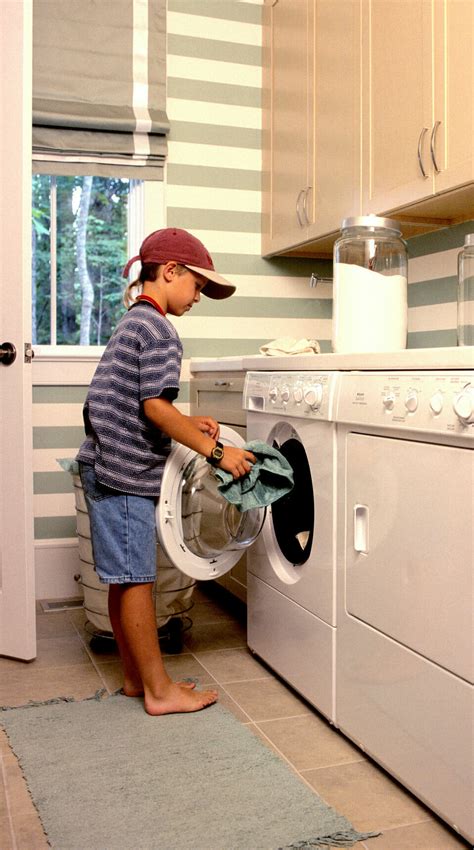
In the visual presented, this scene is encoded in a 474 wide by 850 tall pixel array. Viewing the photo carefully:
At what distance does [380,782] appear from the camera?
6.12ft

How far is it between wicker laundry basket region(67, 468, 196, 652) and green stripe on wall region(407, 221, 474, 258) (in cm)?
137

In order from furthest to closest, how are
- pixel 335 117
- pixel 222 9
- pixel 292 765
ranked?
pixel 222 9 → pixel 335 117 → pixel 292 765

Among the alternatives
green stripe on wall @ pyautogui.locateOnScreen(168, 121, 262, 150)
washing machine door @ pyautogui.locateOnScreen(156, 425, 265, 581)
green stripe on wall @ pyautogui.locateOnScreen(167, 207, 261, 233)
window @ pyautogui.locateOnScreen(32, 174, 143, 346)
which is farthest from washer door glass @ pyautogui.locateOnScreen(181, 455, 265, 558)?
green stripe on wall @ pyautogui.locateOnScreen(168, 121, 262, 150)

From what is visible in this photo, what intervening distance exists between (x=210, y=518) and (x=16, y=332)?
81 centimetres

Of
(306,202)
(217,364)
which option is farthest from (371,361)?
(306,202)

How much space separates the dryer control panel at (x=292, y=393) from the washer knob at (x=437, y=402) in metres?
0.44

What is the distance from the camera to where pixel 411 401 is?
1.70 meters

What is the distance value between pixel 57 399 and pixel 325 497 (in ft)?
5.25

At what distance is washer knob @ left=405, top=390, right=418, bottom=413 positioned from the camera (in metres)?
1.68

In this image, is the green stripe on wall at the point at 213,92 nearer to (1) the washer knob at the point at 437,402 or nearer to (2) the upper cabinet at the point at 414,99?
(2) the upper cabinet at the point at 414,99

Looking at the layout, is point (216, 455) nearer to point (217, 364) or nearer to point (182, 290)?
point (182, 290)

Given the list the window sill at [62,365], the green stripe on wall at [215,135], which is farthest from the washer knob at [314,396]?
the green stripe on wall at [215,135]

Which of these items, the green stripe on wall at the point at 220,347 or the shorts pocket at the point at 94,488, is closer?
the shorts pocket at the point at 94,488

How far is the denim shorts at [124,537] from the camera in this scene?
2199 mm
